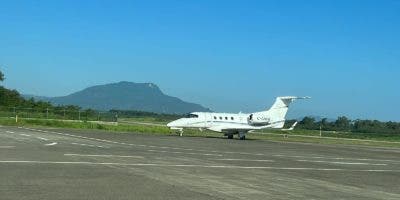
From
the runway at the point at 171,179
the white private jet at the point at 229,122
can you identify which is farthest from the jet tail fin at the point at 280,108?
the runway at the point at 171,179

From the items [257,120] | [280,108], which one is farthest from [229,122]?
[280,108]

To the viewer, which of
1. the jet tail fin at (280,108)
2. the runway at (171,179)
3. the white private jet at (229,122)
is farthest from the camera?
the jet tail fin at (280,108)

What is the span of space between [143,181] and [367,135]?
220ft

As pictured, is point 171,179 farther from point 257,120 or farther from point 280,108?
point 280,108

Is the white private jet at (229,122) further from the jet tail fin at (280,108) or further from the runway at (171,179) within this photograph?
the runway at (171,179)

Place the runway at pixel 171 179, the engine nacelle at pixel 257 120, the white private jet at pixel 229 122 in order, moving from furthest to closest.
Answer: the engine nacelle at pixel 257 120
the white private jet at pixel 229 122
the runway at pixel 171 179

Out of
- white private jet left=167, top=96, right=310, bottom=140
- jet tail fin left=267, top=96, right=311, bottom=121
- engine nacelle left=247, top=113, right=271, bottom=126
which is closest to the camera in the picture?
white private jet left=167, top=96, right=310, bottom=140

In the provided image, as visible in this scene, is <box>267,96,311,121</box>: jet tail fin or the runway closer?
the runway

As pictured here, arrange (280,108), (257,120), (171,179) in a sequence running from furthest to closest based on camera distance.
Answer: (280,108) → (257,120) → (171,179)

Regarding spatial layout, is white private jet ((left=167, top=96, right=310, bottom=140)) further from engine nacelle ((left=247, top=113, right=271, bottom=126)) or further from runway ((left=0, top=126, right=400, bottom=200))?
runway ((left=0, top=126, right=400, bottom=200))

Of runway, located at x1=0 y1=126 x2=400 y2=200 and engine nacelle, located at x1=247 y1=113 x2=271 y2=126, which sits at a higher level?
engine nacelle, located at x1=247 y1=113 x2=271 y2=126

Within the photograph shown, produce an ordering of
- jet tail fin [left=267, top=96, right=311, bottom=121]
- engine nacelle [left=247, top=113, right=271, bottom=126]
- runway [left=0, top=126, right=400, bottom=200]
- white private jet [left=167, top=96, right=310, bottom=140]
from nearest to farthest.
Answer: runway [left=0, top=126, right=400, bottom=200], white private jet [left=167, top=96, right=310, bottom=140], engine nacelle [left=247, top=113, right=271, bottom=126], jet tail fin [left=267, top=96, right=311, bottom=121]

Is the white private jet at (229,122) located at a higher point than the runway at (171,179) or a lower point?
higher

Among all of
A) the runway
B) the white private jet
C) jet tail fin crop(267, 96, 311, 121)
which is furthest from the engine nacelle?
the runway
